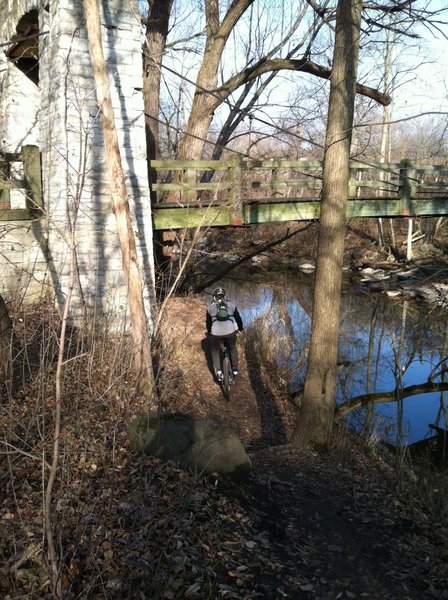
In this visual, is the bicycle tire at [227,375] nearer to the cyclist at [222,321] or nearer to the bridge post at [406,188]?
the cyclist at [222,321]

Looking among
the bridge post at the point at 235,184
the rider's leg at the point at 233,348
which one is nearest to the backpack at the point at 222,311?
the rider's leg at the point at 233,348

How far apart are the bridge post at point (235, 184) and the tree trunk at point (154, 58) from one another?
2.76 m

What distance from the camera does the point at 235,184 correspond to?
9430 millimetres

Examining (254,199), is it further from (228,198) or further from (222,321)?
(222,321)

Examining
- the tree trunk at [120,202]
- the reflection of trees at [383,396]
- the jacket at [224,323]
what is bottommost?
the reflection of trees at [383,396]

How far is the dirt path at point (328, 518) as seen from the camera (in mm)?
4035

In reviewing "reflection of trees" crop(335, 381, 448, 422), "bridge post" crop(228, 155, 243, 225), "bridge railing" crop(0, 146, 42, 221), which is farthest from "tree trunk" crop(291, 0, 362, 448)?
"bridge railing" crop(0, 146, 42, 221)

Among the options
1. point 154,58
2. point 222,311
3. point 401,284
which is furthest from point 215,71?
point 401,284

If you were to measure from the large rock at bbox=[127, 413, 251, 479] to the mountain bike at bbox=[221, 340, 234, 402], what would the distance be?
340 centimetres

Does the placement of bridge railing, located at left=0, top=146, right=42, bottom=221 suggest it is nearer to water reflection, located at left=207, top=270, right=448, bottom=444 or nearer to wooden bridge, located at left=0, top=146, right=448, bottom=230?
wooden bridge, located at left=0, top=146, right=448, bottom=230

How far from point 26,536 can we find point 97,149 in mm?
5698

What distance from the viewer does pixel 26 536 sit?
3.39 metres

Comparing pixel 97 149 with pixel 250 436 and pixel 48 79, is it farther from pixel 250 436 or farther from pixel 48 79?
pixel 250 436

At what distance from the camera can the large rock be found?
191 inches
